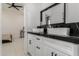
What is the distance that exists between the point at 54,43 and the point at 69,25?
541mm

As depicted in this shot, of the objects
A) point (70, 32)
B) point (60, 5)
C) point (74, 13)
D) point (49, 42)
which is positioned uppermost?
point (60, 5)

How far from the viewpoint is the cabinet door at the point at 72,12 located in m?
1.67

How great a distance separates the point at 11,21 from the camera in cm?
192

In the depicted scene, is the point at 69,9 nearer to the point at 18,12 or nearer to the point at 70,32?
the point at 70,32

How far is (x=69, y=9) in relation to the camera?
1.85 metres

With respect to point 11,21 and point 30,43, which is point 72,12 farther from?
point 30,43

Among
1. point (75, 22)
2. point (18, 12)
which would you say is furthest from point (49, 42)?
point (18, 12)

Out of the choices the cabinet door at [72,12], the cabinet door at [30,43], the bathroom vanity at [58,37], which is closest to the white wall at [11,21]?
the bathroom vanity at [58,37]

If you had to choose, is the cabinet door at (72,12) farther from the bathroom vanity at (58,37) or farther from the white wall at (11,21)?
the white wall at (11,21)

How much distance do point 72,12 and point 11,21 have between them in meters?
1.08

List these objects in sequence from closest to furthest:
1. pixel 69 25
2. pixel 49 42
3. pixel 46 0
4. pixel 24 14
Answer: pixel 46 0, pixel 49 42, pixel 69 25, pixel 24 14

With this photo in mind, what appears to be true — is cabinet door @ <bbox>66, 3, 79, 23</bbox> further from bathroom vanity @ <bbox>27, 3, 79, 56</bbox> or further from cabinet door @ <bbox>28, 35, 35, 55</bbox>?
cabinet door @ <bbox>28, 35, 35, 55</bbox>

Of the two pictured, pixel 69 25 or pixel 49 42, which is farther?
pixel 69 25

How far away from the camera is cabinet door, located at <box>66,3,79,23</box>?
65.9 inches
